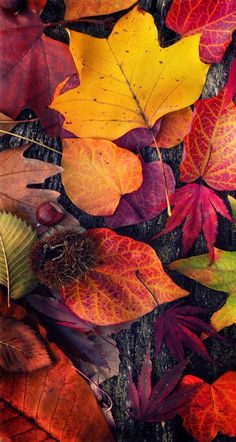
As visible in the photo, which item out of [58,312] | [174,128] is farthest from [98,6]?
[58,312]

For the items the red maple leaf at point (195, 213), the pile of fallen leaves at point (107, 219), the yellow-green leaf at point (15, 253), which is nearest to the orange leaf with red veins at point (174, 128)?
the pile of fallen leaves at point (107, 219)

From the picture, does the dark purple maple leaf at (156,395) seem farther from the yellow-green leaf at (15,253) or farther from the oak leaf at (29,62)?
the oak leaf at (29,62)

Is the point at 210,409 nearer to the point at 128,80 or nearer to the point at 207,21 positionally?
the point at 128,80

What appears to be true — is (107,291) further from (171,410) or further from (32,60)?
(32,60)

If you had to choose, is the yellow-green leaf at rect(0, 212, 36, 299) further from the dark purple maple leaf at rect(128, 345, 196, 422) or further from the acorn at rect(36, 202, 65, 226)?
the dark purple maple leaf at rect(128, 345, 196, 422)

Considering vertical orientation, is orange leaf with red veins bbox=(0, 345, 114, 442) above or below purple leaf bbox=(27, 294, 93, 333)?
below

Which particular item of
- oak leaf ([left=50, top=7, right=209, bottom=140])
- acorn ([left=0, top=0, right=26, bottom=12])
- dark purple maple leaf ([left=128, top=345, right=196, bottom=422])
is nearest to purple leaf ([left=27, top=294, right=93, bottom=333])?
dark purple maple leaf ([left=128, top=345, right=196, bottom=422])
